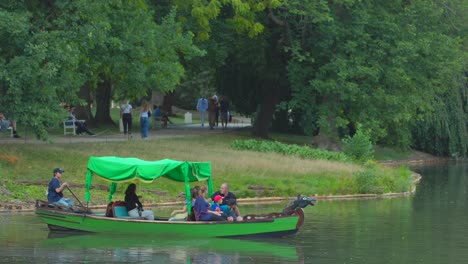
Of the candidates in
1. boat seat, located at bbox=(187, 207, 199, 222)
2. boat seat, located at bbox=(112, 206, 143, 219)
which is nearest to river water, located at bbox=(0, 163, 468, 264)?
boat seat, located at bbox=(187, 207, 199, 222)

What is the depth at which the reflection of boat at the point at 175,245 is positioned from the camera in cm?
2622

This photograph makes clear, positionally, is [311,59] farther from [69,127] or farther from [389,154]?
[69,127]

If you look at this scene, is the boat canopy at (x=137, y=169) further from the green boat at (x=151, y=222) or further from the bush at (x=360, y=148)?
the bush at (x=360, y=148)

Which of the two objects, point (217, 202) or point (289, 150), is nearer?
point (217, 202)

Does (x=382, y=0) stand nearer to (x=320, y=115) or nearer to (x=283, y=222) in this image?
(x=320, y=115)

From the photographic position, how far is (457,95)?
218 ft

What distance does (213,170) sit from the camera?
136 feet

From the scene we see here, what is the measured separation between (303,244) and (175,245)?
3379mm

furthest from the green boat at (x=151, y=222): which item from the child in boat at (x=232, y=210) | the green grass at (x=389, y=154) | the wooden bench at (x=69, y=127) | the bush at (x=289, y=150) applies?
the green grass at (x=389, y=154)

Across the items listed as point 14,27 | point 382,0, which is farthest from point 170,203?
point 382,0

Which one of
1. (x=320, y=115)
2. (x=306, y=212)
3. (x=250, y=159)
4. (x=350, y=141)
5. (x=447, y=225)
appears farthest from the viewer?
(x=320, y=115)

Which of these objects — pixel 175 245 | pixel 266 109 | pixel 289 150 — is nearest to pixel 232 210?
pixel 175 245

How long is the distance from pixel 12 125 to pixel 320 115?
17.1 m

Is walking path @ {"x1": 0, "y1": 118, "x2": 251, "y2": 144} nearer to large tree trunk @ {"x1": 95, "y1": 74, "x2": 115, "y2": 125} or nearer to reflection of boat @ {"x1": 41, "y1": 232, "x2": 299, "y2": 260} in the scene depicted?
large tree trunk @ {"x1": 95, "y1": 74, "x2": 115, "y2": 125}
